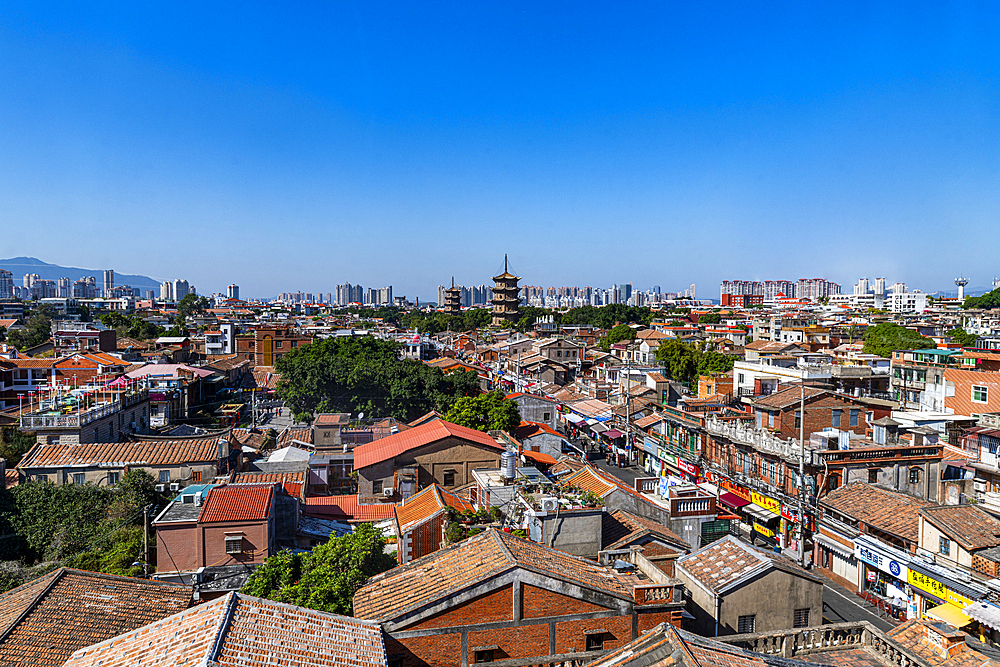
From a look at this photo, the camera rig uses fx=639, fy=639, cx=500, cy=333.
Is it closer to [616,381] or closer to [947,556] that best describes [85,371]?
[616,381]

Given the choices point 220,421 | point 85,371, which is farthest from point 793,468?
point 85,371

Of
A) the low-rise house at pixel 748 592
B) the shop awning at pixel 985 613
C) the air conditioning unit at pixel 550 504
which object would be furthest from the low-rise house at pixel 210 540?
the shop awning at pixel 985 613

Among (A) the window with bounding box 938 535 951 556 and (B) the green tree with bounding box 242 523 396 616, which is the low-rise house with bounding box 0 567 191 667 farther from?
(A) the window with bounding box 938 535 951 556

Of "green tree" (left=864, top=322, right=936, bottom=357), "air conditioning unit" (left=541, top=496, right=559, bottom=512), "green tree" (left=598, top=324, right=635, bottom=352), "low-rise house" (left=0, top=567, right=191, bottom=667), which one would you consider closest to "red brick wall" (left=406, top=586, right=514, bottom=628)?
"air conditioning unit" (left=541, top=496, right=559, bottom=512)

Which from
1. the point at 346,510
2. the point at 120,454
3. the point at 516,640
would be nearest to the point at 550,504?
the point at 516,640

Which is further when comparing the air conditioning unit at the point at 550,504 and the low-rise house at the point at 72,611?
the air conditioning unit at the point at 550,504

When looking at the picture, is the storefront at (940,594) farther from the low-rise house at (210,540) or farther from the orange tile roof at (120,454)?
the orange tile roof at (120,454)
